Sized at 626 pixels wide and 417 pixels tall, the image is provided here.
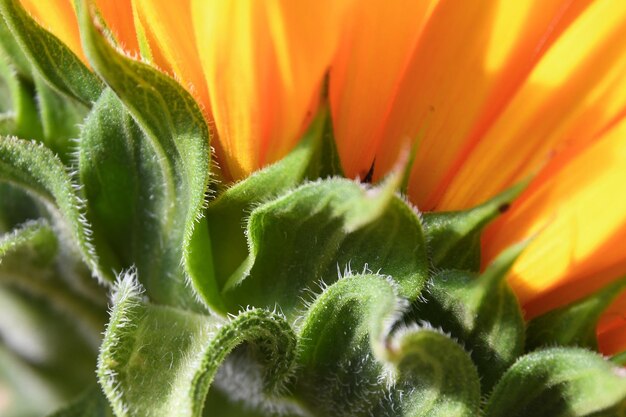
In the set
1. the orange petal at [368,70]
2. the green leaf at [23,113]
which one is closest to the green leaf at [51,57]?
the green leaf at [23,113]

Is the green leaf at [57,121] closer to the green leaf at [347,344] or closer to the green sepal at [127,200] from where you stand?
the green sepal at [127,200]

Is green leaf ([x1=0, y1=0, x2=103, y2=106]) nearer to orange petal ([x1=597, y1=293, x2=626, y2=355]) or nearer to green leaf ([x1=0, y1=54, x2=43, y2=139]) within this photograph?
green leaf ([x1=0, y1=54, x2=43, y2=139])

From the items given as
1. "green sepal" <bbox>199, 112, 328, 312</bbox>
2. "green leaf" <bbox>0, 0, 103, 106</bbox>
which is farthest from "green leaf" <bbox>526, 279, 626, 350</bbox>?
"green leaf" <bbox>0, 0, 103, 106</bbox>

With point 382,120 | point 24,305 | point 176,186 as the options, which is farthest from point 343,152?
point 24,305

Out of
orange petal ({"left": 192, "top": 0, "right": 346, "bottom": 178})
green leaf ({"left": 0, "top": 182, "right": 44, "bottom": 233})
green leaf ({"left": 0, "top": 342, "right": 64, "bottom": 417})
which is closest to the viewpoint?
orange petal ({"left": 192, "top": 0, "right": 346, "bottom": 178})

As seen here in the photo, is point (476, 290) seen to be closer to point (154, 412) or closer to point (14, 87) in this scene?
point (154, 412)

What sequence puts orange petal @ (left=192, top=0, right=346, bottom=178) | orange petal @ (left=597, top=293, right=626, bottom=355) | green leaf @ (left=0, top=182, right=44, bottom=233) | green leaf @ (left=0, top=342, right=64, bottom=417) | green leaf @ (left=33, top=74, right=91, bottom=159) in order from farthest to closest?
1. green leaf @ (left=0, top=342, right=64, bottom=417)
2. green leaf @ (left=0, top=182, right=44, bottom=233)
3. green leaf @ (left=33, top=74, right=91, bottom=159)
4. orange petal @ (left=597, top=293, right=626, bottom=355)
5. orange petal @ (left=192, top=0, right=346, bottom=178)

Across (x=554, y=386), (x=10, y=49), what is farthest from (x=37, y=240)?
(x=554, y=386)
